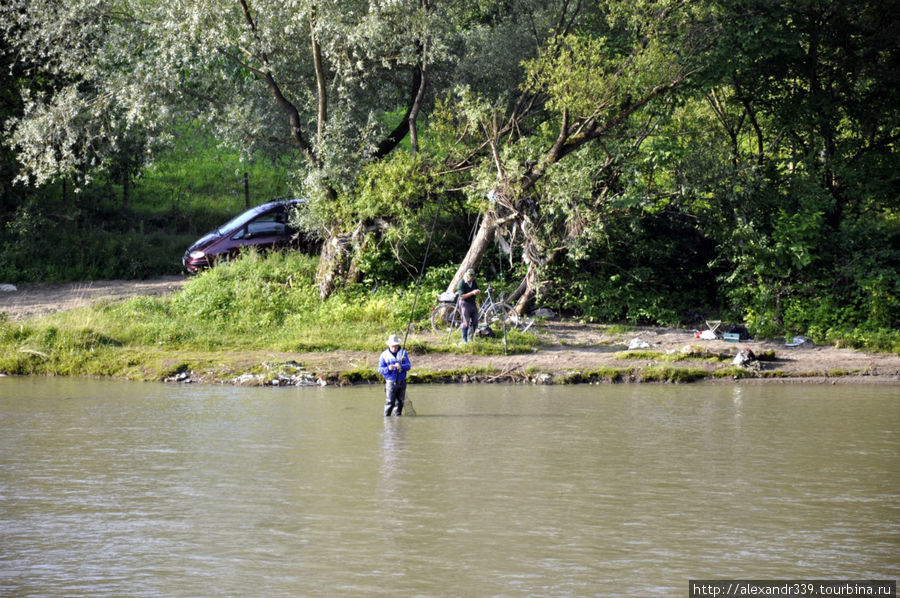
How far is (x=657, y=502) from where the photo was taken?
10547mm

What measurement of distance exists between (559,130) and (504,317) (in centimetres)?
501

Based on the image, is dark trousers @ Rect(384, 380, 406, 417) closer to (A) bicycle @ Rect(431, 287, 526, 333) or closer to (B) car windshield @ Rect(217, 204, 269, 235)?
(A) bicycle @ Rect(431, 287, 526, 333)

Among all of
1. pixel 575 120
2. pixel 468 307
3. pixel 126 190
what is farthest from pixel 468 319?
pixel 126 190

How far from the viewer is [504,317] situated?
2166cm

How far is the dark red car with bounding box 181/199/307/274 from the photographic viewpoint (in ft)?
86.1

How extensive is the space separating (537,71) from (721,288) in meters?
6.74

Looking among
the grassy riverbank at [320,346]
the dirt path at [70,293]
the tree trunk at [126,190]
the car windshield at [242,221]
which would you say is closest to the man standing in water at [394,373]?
the grassy riverbank at [320,346]

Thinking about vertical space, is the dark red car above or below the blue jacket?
above

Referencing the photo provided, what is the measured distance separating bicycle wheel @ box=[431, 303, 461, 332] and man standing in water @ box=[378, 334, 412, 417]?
6.46 metres

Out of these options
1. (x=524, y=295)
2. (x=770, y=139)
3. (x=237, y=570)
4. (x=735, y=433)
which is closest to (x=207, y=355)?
(x=524, y=295)

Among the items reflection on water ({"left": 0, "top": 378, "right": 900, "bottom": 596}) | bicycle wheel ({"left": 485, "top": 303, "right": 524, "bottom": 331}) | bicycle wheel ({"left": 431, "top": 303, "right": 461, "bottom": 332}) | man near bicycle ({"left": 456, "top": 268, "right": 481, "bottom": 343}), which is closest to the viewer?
reflection on water ({"left": 0, "top": 378, "right": 900, "bottom": 596})

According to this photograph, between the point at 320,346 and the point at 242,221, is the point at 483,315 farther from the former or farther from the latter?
the point at 242,221

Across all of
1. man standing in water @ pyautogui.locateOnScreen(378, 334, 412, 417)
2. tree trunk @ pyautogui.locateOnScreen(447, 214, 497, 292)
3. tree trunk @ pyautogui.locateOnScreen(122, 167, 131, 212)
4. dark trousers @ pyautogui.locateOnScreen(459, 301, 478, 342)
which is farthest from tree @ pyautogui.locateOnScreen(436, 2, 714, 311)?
tree trunk @ pyautogui.locateOnScreen(122, 167, 131, 212)

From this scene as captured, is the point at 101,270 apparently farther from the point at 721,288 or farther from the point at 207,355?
the point at 721,288
